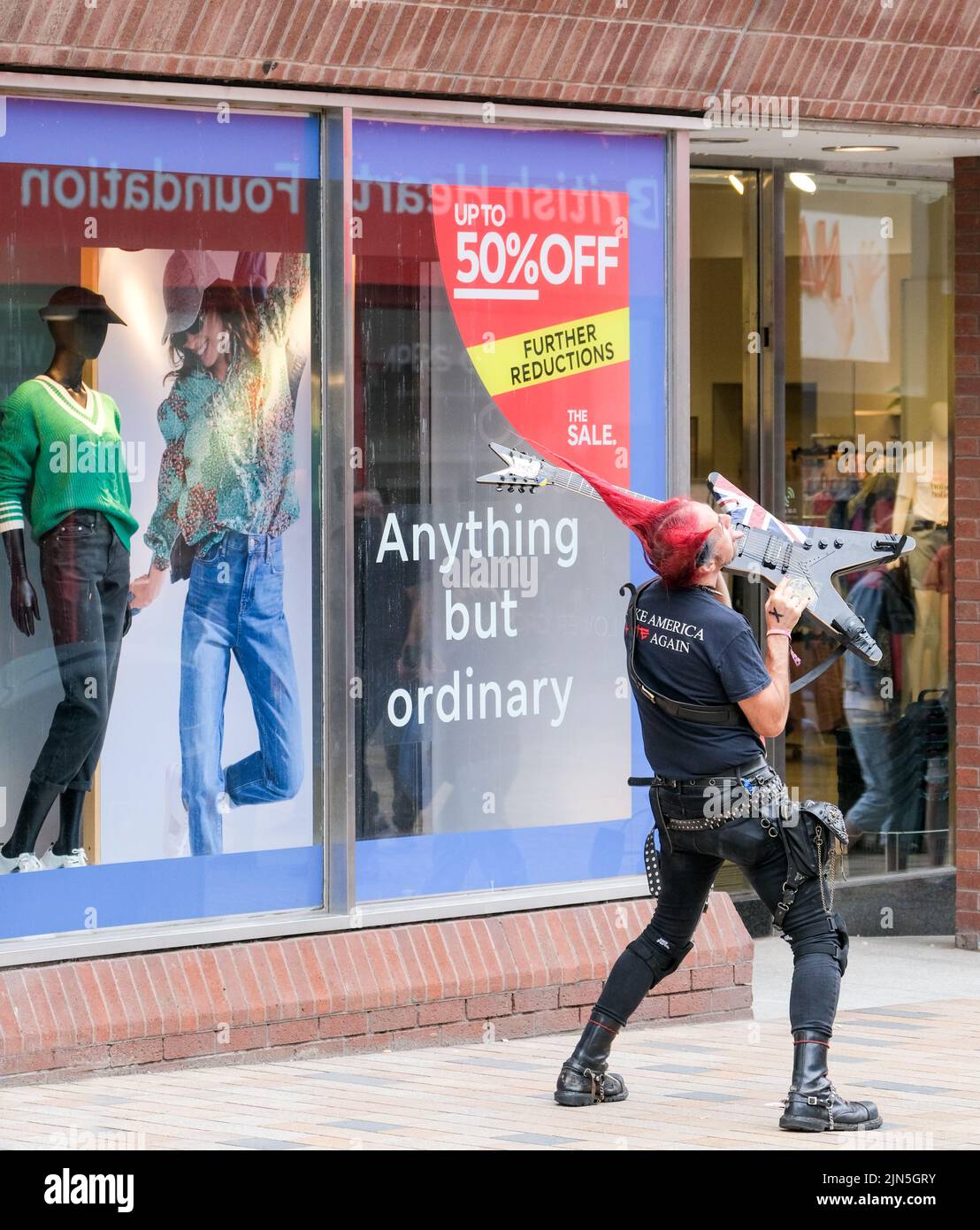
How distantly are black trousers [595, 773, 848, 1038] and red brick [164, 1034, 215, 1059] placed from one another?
1447mm

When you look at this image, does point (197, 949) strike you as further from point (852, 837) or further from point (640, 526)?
point (852, 837)

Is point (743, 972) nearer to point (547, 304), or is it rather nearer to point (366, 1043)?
point (366, 1043)

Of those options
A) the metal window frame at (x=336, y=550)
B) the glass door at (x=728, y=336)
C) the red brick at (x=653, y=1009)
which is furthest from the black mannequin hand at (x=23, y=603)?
the glass door at (x=728, y=336)

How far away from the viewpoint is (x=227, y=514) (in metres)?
7.33

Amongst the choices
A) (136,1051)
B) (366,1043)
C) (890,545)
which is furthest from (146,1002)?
(890,545)

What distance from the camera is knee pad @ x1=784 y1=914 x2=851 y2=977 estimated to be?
234 inches

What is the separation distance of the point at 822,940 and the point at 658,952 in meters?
0.51

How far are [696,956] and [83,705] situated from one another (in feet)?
8.05

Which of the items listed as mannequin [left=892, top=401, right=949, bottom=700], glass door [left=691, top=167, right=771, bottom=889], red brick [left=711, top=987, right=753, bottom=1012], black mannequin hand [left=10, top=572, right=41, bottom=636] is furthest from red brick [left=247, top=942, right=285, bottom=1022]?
mannequin [left=892, top=401, right=949, bottom=700]

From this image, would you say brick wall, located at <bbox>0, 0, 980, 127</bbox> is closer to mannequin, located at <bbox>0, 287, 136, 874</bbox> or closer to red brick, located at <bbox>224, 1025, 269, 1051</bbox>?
mannequin, located at <bbox>0, 287, 136, 874</bbox>

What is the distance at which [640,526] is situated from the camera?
6.14m

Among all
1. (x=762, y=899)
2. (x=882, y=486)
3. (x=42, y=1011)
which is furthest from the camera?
(x=882, y=486)

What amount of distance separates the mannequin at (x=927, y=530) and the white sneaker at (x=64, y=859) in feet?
14.5

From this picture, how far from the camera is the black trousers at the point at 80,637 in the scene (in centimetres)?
702
